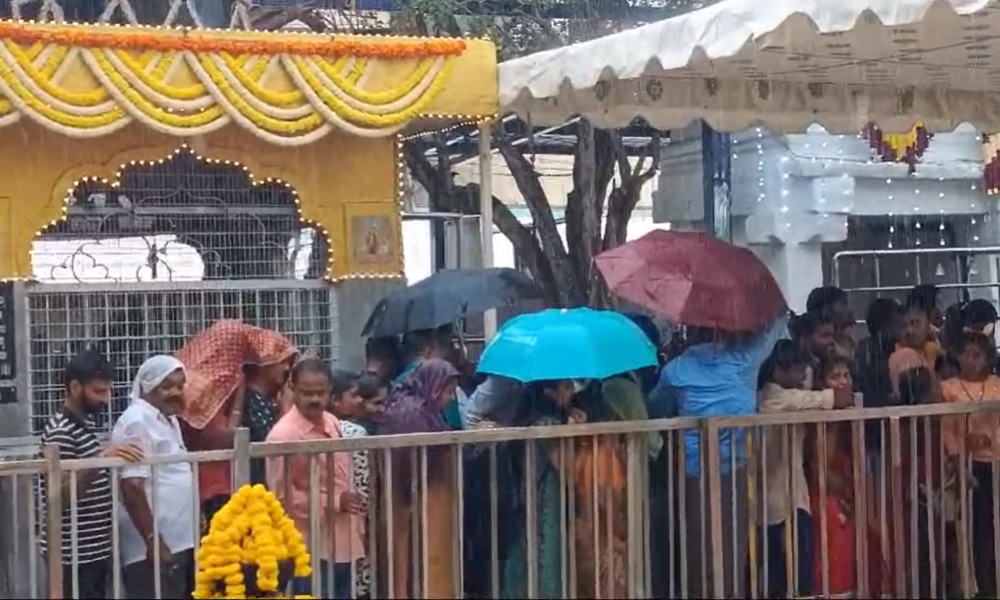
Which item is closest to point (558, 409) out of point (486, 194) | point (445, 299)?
point (445, 299)

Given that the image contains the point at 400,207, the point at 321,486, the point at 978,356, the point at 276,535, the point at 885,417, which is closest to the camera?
the point at 276,535

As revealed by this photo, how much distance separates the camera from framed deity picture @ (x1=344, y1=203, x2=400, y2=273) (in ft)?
28.6

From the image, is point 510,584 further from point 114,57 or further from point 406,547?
point 114,57

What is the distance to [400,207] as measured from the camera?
29.1 feet

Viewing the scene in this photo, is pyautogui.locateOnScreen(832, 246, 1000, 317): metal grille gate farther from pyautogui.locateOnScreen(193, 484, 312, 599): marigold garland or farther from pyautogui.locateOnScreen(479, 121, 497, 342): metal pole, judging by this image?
pyautogui.locateOnScreen(193, 484, 312, 599): marigold garland

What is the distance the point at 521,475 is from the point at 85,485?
1.77 metres

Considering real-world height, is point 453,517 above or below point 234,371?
below

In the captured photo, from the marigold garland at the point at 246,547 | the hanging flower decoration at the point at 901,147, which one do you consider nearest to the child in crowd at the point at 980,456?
the marigold garland at the point at 246,547

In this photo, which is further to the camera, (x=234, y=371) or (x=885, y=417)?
(x=234, y=371)

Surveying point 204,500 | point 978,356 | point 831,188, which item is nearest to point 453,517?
point 204,500

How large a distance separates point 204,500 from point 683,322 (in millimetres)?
2487

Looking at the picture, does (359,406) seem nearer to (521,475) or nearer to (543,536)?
(521,475)

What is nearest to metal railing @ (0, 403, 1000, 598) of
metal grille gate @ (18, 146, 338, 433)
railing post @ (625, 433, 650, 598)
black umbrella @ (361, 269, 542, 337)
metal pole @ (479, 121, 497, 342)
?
railing post @ (625, 433, 650, 598)

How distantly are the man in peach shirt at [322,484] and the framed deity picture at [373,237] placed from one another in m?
2.74
